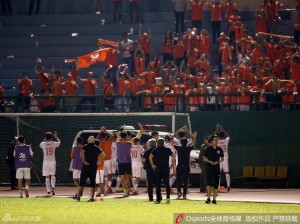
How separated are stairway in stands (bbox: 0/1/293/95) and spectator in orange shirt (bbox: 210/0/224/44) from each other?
4.50 ft

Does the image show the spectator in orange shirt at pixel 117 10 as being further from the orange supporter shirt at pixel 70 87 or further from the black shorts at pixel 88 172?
the black shorts at pixel 88 172

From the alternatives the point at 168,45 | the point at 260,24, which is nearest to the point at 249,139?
the point at 168,45

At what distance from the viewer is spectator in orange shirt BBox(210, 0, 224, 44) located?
4597cm

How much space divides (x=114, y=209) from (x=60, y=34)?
22.1 meters

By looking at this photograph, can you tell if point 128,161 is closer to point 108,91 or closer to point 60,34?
point 108,91

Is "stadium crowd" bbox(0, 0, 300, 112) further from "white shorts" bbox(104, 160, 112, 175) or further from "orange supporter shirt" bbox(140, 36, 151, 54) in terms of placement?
"white shorts" bbox(104, 160, 112, 175)

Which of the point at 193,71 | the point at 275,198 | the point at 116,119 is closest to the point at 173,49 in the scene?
the point at 193,71

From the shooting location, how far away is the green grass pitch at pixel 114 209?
25997mm

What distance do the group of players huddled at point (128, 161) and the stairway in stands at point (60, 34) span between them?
9.83 metres

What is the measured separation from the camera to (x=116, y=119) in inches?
1650

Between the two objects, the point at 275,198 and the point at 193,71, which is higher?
the point at 193,71

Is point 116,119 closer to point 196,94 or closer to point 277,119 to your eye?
point 196,94

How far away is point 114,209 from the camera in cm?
2911

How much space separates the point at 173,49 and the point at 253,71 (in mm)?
4199
